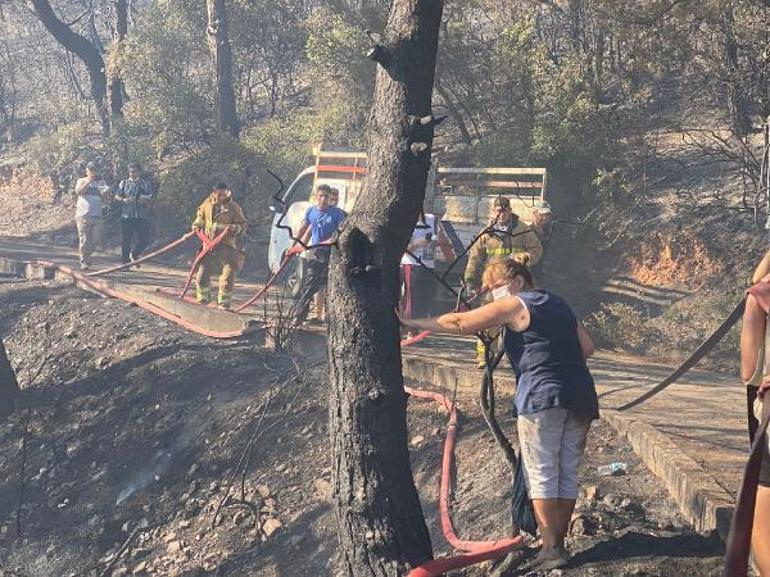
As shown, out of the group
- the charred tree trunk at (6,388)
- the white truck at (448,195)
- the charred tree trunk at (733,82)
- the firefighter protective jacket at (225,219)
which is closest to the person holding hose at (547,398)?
the white truck at (448,195)

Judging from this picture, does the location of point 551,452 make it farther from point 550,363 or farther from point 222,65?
point 222,65

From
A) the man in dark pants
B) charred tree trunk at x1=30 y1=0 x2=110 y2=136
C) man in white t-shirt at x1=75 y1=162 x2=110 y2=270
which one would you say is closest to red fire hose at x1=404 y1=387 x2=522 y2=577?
the man in dark pants

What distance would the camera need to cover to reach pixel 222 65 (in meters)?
22.0

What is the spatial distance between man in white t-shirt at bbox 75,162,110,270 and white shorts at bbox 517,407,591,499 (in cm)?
1283

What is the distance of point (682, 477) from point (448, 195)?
763 cm

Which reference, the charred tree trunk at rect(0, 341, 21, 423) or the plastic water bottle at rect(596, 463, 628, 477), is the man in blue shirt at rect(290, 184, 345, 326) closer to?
the charred tree trunk at rect(0, 341, 21, 423)

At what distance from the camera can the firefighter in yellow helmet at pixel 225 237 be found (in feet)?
40.2

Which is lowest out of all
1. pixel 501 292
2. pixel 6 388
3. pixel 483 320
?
pixel 6 388

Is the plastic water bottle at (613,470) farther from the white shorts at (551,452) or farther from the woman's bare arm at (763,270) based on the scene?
the woman's bare arm at (763,270)

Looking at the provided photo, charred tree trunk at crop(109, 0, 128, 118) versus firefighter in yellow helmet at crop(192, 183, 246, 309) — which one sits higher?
charred tree trunk at crop(109, 0, 128, 118)

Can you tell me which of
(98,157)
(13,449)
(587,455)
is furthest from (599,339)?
(98,157)

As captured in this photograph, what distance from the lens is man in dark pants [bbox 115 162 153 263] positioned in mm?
16469

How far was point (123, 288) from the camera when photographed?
14625 millimetres

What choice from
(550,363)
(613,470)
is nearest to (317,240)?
(613,470)
